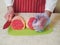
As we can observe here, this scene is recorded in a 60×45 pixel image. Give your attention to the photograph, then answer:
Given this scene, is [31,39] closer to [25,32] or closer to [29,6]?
[25,32]

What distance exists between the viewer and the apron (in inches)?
39.3

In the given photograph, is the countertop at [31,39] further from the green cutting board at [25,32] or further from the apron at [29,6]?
the apron at [29,6]

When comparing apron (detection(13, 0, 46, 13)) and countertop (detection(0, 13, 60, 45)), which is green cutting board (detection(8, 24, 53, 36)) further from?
apron (detection(13, 0, 46, 13))

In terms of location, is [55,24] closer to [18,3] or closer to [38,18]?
[38,18]

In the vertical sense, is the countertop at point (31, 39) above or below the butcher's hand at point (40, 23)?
below

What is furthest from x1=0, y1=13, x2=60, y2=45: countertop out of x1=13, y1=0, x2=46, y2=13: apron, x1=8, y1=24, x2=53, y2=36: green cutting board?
x1=13, y1=0, x2=46, y2=13: apron

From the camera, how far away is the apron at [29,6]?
3.27ft

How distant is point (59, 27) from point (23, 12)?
288 millimetres

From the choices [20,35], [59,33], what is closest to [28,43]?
[20,35]

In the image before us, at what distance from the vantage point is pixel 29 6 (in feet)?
3.30

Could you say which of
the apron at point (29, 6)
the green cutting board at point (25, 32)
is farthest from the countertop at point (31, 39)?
the apron at point (29, 6)

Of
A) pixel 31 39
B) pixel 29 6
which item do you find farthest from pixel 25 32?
pixel 29 6

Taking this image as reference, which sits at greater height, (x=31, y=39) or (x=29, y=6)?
(x=29, y=6)

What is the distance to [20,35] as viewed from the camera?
29.7 inches
